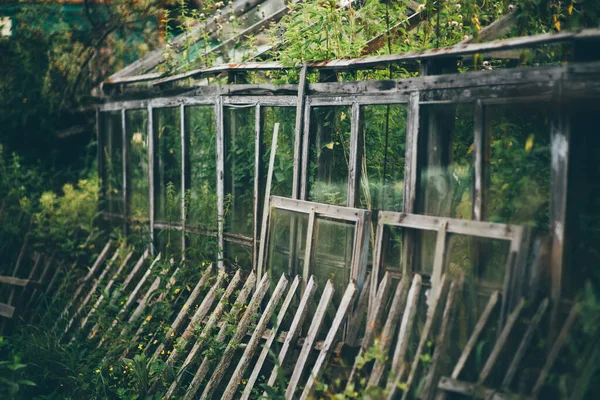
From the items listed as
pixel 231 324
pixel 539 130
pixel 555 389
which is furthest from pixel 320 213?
pixel 555 389

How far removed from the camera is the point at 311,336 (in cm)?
542

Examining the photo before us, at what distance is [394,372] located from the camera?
15.7 ft

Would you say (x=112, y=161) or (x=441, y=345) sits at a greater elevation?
(x=112, y=161)

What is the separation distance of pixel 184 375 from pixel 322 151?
2.41 metres

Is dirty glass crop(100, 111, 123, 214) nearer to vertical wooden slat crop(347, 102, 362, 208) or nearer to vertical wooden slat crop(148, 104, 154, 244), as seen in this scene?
vertical wooden slat crop(148, 104, 154, 244)

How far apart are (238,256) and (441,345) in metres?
2.97

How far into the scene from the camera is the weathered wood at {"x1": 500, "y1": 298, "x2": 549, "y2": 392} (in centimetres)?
430

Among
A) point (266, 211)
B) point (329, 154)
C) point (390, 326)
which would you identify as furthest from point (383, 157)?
point (390, 326)

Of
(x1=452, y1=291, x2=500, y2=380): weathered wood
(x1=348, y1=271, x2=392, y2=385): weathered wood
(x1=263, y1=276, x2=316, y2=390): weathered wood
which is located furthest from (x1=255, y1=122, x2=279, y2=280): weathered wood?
(x1=452, y1=291, x2=500, y2=380): weathered wood

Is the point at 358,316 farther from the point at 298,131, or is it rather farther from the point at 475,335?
the point at 298,131

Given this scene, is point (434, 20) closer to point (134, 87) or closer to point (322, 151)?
point (322, 151)

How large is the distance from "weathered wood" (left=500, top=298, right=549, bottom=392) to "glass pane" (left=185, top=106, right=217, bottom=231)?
152 inches

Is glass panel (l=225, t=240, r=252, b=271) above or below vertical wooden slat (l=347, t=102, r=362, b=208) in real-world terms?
below

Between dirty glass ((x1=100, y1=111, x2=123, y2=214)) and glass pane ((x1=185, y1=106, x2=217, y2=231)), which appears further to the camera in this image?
dirty glass ((x1=100, y1=111, x2=123, y2=214))
